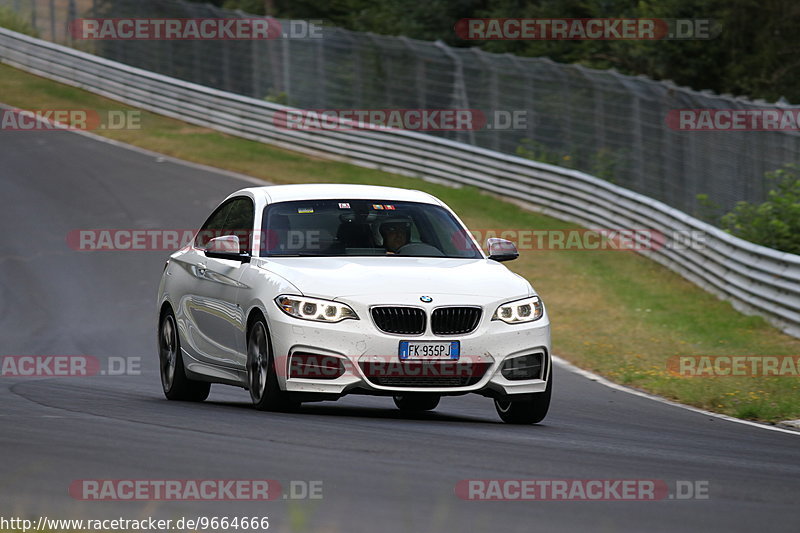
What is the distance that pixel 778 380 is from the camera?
47.8 ft

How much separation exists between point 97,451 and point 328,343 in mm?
2170

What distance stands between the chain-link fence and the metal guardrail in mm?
578

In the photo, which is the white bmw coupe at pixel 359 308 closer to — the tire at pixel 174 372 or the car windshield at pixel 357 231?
the car windshield at pixel 357 231

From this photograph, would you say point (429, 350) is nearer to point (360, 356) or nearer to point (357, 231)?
point (360, 356)

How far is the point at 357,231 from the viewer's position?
10648 millimetres

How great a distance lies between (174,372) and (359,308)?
272 centimetres

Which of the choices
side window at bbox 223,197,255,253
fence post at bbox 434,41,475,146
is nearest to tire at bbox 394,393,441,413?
side window at bbox 223,197,255,253

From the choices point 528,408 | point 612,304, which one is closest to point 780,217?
point 612,304

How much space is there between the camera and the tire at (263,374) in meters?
9.66

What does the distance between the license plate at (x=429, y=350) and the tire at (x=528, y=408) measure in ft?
2.21

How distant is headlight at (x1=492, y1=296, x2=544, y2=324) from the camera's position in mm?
9828

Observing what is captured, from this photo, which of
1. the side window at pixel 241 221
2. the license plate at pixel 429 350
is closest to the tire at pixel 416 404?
the side window at pixel 241 221

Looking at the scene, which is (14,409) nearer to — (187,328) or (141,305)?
(187,328)

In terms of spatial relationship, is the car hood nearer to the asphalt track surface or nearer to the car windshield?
the car windshield
